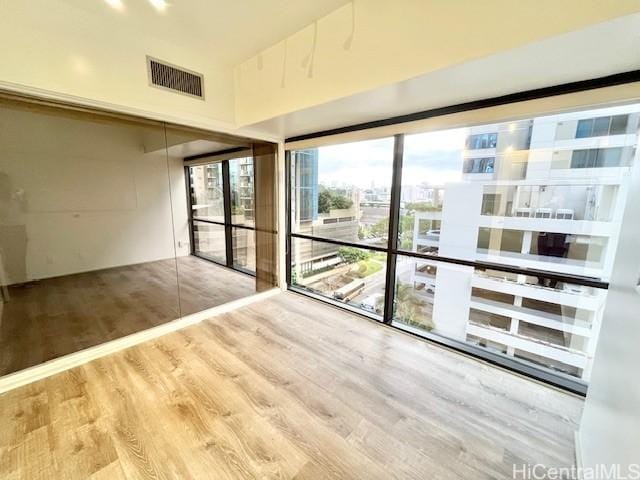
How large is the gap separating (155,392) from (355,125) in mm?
3062

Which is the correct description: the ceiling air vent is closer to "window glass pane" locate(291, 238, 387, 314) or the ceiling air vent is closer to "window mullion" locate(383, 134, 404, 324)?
"window mullion" locate(383, 134, 404, 324)

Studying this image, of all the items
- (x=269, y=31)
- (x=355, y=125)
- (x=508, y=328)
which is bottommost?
(x=508, y=328)

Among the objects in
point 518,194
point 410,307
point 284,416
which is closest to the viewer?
point 284,416

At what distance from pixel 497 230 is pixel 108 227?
16.9 feet

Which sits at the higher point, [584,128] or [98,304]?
[584,128]

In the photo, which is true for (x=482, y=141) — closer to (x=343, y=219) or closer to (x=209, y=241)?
(x=343, y=219)

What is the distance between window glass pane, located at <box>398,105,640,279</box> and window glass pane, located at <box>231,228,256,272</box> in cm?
241

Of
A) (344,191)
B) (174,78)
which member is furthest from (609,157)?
(174,78)

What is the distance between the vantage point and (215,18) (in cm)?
192

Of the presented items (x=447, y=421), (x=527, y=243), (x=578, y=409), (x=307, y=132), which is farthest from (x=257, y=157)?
(x=578, y=409)

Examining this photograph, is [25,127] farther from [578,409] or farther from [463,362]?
[578,409]

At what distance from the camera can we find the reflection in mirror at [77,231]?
2211 mm

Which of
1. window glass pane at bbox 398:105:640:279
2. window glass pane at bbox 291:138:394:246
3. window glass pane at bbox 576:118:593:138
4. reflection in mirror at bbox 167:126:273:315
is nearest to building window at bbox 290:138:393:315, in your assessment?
window glass pane at bbox 291:138:394:246

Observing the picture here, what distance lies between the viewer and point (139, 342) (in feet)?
8.16
